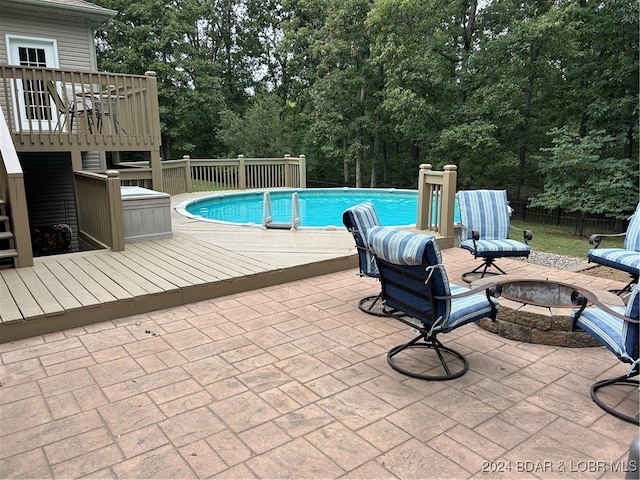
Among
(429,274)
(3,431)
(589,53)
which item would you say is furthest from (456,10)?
(3,431)

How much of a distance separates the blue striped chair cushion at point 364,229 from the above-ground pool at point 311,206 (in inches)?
213

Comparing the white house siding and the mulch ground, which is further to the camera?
the white house siding

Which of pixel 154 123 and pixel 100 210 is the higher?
pixel 154 123

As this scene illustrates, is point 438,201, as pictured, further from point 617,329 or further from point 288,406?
point 288,406

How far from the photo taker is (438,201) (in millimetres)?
6383

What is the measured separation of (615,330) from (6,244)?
5.46 meters

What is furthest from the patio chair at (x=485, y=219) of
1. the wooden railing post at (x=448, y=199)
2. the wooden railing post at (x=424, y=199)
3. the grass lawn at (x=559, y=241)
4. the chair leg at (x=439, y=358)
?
the grass lawn at (x=559, y=241)

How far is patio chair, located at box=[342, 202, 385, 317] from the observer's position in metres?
3.83

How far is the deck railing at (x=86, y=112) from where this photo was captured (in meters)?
6.22

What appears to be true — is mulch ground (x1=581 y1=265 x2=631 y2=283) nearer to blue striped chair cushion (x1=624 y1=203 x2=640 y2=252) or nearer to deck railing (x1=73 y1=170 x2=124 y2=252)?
blue striped chair cushion (x1=624 y1=203 x2=640 y2=252)

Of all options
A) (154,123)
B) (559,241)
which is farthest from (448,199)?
(559,241)

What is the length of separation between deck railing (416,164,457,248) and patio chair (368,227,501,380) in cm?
325

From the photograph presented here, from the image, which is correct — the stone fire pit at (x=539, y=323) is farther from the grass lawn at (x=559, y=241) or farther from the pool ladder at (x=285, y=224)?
the grass lawn at (x=559, y=241)

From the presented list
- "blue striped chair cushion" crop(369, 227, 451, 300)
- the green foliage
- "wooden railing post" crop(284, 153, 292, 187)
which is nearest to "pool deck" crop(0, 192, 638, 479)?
"blue striped chair cushion" crop(369, 227, 451, 300)
